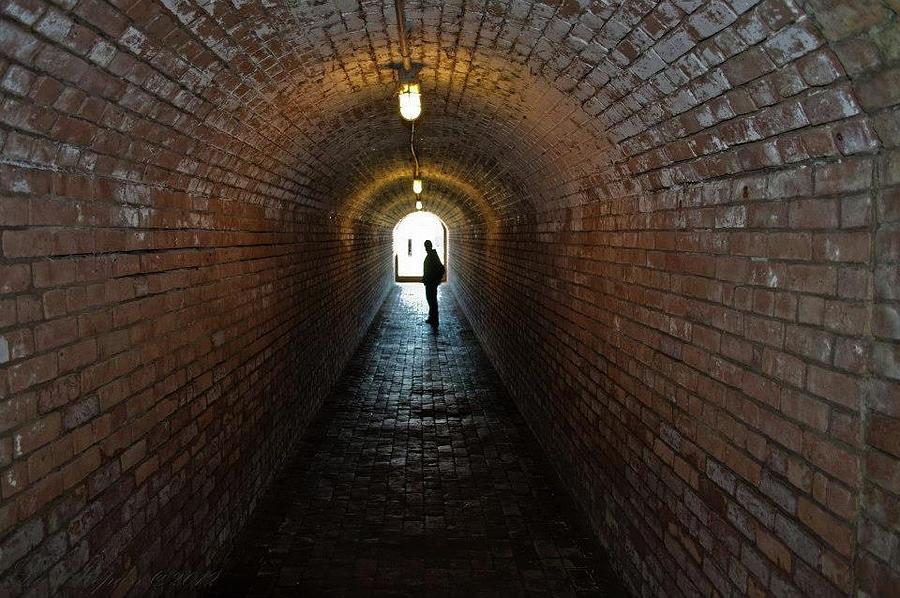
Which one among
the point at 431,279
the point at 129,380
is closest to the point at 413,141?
the point at 129,380

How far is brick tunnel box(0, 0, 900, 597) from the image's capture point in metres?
2.47

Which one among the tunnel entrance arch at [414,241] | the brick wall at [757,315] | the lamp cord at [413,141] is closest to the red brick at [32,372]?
the brick wall at [757,315]

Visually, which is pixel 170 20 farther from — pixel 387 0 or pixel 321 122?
pixel 321 122

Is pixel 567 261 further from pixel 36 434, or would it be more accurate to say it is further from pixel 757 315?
pixel 36 434

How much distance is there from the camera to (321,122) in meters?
6.40

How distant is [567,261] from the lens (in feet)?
22.8

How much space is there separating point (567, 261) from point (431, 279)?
11877 millimetres

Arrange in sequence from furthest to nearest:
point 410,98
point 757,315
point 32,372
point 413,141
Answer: point 413,141, point 410,98, point 757,315, point 32,372

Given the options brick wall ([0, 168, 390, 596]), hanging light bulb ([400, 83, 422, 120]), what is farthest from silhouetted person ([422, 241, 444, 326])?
hanging light bulb ([400, 83, 422, 120])

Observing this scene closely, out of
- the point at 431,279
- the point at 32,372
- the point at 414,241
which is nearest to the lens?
the point at 32,372

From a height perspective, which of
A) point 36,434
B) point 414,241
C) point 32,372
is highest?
point 32,372

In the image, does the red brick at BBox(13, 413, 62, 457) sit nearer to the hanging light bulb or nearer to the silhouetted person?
the hanging light bulb

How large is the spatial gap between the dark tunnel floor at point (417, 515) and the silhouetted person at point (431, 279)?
8.05 metres

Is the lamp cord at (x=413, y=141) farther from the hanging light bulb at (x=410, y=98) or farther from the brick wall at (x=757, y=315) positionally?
the brick wall at (x=757, y=315)
